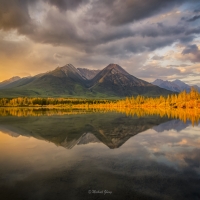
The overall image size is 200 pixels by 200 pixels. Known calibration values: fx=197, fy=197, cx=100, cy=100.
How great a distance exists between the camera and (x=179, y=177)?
1611 centimetres

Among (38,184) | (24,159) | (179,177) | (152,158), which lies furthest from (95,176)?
(24,159)

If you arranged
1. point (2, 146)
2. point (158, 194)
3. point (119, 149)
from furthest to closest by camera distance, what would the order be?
1. point (2, 146)
2. point (119, 149)
3. point (158, 194)

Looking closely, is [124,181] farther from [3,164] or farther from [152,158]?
[3,164]

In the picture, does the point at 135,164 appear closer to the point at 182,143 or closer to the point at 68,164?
the point at 68,164

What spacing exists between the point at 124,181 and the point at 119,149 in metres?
11.3

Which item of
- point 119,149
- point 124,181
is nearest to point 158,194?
point 124,181

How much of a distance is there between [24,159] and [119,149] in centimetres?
1192

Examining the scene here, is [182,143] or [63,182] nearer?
[63,182]

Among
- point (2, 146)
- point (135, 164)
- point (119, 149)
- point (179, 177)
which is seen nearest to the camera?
point (179, 177)

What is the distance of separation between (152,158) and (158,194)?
9.15m

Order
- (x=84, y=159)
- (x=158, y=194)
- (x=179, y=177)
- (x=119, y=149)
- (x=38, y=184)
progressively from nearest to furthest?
(x=158, y=194) → (x=38, y=184) → (x=179, y=177) → (x=84, y=159) → (x=119, y=149)

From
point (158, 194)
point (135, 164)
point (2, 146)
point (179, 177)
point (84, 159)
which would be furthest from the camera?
point (2, 146)

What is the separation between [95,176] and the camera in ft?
53.4

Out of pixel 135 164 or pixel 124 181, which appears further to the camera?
pixel 135 164
